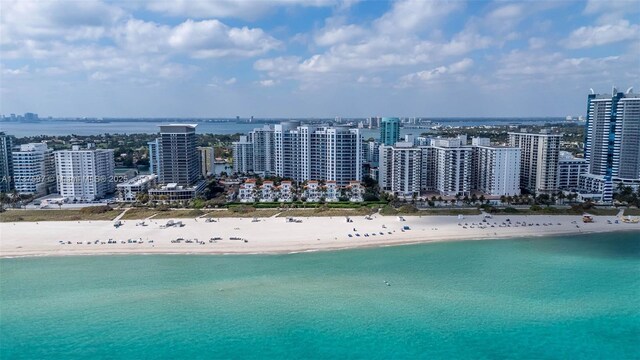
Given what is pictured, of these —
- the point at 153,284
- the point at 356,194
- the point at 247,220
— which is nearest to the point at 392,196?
the point at 356,194

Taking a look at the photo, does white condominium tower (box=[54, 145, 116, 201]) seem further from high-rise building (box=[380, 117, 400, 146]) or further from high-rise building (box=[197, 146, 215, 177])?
high-rise building (box=[380, 117, 400, 146])

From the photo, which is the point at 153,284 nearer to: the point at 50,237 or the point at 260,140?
the point at 50,237

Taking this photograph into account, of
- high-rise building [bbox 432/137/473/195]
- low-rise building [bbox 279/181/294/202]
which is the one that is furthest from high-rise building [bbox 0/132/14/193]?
high-rise building [bbox 432/137/473/195]

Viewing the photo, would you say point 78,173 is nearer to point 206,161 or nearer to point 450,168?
point 206,161

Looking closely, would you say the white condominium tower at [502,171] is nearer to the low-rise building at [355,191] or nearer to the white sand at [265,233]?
the white sand at [265,233]

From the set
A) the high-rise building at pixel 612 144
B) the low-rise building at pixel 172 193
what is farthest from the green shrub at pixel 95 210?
the high-rise building at pixel 612 144

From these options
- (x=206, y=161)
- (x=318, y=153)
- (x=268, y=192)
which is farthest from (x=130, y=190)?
(x=318, y=153)
